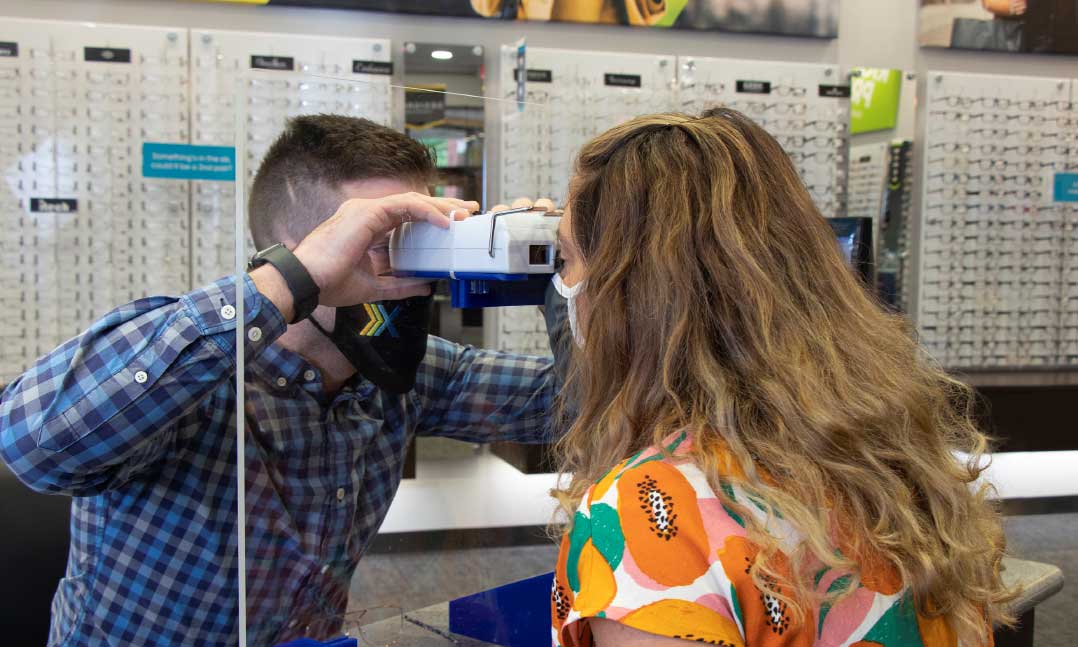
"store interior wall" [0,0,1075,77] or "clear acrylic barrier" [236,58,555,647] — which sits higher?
"store interior wall" [0,0,1075,77]

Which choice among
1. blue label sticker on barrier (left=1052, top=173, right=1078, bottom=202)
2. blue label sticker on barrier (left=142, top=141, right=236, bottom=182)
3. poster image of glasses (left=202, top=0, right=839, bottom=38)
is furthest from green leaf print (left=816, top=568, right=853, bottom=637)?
blue label sticker on barrier (left=1052, top=173, right=1078, bottom=202)

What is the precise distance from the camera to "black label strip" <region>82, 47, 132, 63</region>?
366 centimetres

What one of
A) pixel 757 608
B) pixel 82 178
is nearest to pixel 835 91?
pixel 82 178

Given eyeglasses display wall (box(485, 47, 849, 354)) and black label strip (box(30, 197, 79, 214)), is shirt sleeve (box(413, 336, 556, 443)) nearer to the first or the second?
eyeglasses display wall (box(485, 47, 849, 354))

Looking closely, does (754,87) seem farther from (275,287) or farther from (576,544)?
(576,544)

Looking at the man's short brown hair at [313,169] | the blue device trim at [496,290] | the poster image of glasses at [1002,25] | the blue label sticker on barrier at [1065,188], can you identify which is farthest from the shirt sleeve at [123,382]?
the blue label sticker on barrier at [1065,188]

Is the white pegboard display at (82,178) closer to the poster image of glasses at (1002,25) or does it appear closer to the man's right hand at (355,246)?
A: the man's right hand at (355,246)

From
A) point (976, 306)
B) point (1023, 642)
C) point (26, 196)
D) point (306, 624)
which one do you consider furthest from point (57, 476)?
point (976, 306)

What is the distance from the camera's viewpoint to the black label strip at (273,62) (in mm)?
3832

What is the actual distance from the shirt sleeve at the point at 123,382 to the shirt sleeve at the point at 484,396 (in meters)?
0.45

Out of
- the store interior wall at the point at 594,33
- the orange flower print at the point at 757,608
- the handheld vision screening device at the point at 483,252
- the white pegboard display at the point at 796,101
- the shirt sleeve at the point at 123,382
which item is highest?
the store interior wall at the point at 594,33

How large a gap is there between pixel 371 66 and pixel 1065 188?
3297 millimetres

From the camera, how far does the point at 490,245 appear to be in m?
1.17

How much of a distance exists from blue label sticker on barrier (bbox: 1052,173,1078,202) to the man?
13.1 feet
